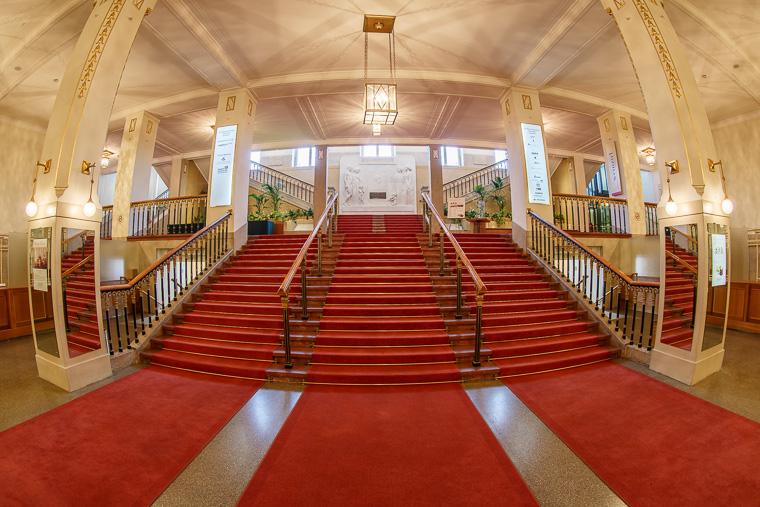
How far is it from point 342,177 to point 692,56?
428 inches

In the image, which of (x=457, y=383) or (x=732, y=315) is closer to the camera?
(x=457, y=383)

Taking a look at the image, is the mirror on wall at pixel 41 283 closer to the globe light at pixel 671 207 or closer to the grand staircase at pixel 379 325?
the grand staircase at pixel 379 325

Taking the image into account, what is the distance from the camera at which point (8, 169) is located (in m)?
7.82

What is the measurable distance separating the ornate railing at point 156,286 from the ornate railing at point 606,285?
580 centimetres

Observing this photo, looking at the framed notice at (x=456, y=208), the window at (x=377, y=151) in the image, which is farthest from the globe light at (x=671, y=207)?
the window at (x=377, y=151)

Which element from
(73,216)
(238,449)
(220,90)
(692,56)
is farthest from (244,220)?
(692,56)

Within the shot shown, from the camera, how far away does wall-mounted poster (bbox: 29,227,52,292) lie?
3096 millimetres

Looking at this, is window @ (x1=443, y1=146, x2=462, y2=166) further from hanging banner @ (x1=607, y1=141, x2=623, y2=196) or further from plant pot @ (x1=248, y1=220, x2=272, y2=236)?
plant pot @ (x1=248, y1=220, x2=272, y2=236)

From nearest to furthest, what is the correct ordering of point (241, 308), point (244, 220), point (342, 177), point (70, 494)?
1. point (70, 494)
2. point (241, 308)
3. point (244, 220)
4. point (342, 177)

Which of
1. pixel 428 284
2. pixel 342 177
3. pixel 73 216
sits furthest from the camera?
pixel 342 177

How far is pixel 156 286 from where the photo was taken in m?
5.35

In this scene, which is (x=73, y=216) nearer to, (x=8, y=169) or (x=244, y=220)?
(x=244, y=220)

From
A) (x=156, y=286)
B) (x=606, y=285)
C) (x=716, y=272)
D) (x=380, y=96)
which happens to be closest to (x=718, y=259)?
(x=716, y=272)

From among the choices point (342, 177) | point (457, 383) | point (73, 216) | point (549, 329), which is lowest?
point (457, 383)
